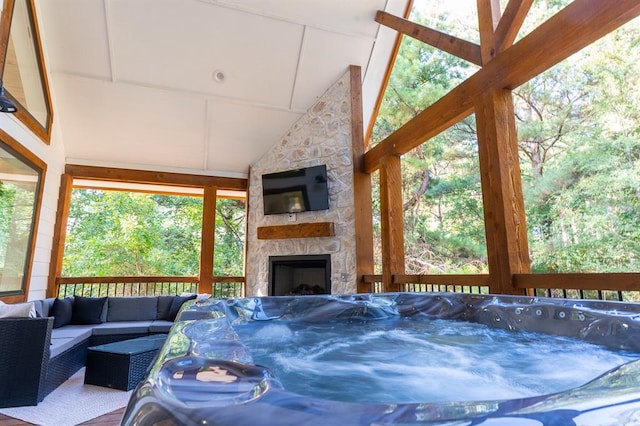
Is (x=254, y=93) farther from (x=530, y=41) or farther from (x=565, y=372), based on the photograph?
(x=565, y=372)

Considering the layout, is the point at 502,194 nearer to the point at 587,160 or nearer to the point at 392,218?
the point at 392,218

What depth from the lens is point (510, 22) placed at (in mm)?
2604

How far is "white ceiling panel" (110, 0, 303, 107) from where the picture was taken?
4.19m

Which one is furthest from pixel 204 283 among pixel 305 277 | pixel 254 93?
pixel 254 93

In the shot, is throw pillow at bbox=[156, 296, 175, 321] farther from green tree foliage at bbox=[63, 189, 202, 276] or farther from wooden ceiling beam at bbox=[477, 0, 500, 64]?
green tree foliage at bbox=[63, 189, 202, 276]

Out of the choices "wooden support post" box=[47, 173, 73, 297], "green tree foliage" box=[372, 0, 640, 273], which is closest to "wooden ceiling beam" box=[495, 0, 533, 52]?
"green tree foliage" box=[372, 0, 640, 273]

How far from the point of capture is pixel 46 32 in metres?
4.10

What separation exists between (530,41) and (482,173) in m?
0.97

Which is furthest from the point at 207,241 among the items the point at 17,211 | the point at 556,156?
the point at 556,156

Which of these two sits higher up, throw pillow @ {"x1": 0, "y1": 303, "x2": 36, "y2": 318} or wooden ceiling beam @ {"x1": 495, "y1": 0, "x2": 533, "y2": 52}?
wooden ceiling beam @ {"x1": 495, "y1": 0, "x2": 533, "y2": 52}

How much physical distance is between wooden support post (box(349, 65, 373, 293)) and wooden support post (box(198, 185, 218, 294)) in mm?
2565

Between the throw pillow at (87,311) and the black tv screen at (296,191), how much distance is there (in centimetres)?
250

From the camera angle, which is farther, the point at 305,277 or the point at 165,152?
the point at 165,152

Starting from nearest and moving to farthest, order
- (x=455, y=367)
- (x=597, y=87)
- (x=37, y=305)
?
(x=455, y=367)
(x=37, y=305)
(x=597, y=87)
